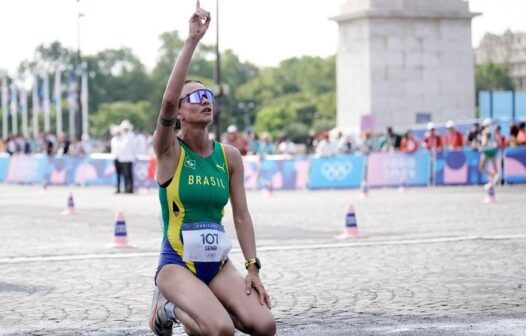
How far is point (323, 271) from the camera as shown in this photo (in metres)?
12.2

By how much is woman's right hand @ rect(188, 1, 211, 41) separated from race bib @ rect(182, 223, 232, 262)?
102 cm

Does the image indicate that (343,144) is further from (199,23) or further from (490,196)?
(199,23)

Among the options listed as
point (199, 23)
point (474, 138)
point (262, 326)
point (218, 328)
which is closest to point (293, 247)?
point (262, 326)

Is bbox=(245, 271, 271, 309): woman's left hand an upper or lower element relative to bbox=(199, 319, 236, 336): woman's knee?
upper

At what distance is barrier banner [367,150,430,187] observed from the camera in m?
33.4

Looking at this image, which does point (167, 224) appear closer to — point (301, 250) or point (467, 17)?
point (301, 250)

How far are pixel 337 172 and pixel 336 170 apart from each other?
0.06m

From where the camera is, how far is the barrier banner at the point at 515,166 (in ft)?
109

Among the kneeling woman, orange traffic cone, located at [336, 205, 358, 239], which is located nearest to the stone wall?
orange traffic cone, located at [336, 205, 358, 239]

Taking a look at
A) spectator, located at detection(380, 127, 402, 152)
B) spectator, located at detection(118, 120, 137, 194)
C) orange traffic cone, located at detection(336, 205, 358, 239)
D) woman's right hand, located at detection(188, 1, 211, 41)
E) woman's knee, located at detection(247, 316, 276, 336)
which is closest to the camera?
woman's right hand, located at detection(188, 1, 211, 41)

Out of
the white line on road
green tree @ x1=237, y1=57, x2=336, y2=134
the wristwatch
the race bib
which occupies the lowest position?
the white line on road

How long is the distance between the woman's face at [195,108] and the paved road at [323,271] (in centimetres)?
181

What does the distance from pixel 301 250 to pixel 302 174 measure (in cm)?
1983

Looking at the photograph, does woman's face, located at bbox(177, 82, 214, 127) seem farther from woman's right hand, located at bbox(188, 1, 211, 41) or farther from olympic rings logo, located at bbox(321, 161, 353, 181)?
olympic rings logo, located at bbox(321, 161, 353, 181)
